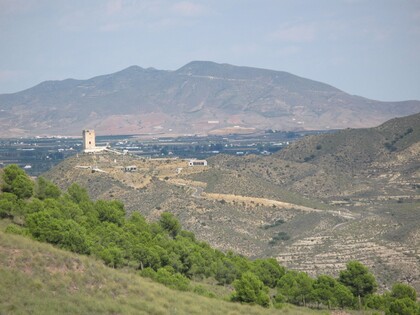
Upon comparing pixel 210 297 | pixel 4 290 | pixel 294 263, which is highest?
pixel 4 290

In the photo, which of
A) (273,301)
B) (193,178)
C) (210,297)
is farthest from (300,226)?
(210,297)

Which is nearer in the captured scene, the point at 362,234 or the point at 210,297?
the point at 210,297

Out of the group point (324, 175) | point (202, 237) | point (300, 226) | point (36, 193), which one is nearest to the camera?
point (36, 193)

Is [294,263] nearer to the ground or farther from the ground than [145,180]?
nearer to the ground

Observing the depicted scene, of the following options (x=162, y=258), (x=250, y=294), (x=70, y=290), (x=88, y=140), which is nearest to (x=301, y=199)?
(x=88, y=140)

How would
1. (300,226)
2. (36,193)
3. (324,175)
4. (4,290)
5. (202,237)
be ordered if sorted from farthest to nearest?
1. (324,175)
2. (300,226)
3. (202,237)
4. (36,193)
5. (4,290)

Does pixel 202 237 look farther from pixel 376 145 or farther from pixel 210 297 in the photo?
pixel 376 145
